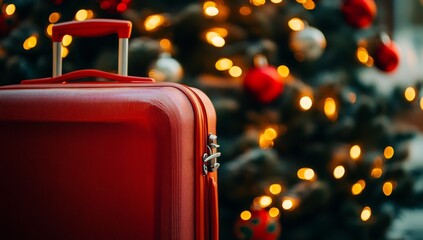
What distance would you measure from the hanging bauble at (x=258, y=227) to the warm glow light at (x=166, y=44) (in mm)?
386

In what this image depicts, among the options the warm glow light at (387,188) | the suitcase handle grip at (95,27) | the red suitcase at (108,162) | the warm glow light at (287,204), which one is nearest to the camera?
the red suitcase at (108,162)

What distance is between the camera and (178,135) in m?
0.69

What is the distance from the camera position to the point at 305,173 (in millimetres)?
1292

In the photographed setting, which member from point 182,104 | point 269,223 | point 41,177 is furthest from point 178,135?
point 269,223

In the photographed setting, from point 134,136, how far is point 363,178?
816mm

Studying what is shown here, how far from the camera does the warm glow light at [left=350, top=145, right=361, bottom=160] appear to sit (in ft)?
4.44

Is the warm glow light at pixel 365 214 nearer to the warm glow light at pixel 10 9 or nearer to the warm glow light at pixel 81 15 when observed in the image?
the warm glow light at pixel 81 15

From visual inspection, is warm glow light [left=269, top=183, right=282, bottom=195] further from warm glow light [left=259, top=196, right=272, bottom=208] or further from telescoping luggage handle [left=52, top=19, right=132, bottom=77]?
telescoping luggage handle [left=52, top=19, right=132, bottom=77]

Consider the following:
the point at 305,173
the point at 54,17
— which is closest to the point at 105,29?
the point at 54,17

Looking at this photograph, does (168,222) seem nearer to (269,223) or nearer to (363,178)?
(269,223)

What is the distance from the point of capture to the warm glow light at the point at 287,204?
125 centimetres

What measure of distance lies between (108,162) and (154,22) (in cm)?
57

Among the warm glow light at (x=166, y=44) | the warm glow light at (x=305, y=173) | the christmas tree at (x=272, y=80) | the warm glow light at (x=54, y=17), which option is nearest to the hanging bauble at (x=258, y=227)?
the christmas tree at (x=272, y=80)

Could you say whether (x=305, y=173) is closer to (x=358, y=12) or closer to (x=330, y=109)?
(x=330, y=109)
